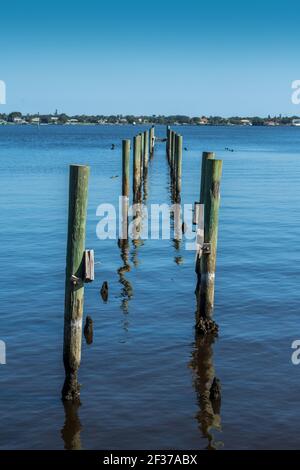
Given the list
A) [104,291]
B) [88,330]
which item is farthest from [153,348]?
[104,291]

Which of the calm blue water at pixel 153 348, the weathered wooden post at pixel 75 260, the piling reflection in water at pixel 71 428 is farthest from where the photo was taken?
the weathered wooden post at pixel 75 260

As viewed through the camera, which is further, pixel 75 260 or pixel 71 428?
pixel 75 260

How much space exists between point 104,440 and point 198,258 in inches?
308

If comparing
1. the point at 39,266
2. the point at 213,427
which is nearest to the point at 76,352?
the point at 213,427

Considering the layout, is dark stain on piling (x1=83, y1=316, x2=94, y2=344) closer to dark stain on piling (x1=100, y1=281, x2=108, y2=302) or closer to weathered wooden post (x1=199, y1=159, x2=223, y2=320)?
weathered wooden post (x1=199, y1=159, x2=223, y2=320)

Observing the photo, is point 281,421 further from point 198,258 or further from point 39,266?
point 39,266

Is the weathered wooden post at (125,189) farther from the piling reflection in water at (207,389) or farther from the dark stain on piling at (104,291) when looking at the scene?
the piling reflection in water at (207,389)

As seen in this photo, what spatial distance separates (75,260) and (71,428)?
2.54 meters

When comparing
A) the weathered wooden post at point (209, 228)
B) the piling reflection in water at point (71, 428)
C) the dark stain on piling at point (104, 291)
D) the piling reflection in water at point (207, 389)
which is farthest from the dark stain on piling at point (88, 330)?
the piling reflection in water at point (71, 428)

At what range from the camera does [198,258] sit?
55.8 feet

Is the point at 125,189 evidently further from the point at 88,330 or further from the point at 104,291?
the point at 88,330

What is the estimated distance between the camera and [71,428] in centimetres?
1013

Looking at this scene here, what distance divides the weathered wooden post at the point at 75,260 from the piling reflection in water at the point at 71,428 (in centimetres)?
20

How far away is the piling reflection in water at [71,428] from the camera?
31.9 feet
